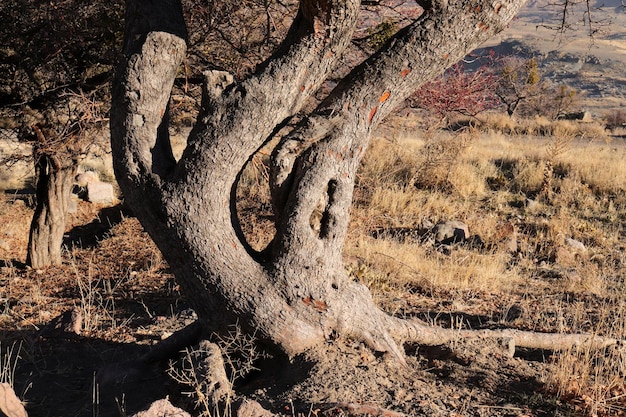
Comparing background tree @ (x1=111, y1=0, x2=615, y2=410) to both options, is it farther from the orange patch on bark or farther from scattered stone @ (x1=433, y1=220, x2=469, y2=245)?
scattered stone @ (x1=433, y1=220, x2=469, y2=245)

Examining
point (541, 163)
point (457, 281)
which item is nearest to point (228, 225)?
point (457, 281)

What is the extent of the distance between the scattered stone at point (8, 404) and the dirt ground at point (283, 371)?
50cm

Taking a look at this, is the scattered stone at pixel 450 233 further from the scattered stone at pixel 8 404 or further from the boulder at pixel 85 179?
the scattered stone at pixel 8 404

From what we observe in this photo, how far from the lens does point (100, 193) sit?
1182 centimetres

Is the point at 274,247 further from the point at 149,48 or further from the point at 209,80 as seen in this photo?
the point at 149,48

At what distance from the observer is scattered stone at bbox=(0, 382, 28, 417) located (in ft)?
11.0

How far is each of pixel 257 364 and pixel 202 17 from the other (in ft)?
11.2

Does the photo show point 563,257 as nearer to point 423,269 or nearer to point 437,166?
point 423,269

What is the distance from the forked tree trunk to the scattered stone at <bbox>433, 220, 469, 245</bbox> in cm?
539

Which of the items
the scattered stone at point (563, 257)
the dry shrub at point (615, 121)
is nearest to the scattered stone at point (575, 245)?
the scattered stone at point (563, 257)

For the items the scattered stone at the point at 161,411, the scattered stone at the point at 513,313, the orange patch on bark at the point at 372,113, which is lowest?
the scattered stone at the point at 513,313

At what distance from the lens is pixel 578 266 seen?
27.4 feet

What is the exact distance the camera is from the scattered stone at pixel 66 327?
5070 millimetres

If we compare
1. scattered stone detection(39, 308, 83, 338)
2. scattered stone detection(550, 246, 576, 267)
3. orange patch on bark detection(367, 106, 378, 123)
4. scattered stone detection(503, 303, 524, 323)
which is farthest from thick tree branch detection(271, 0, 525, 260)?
scattered stone detection(550, 246, 576, 267)
